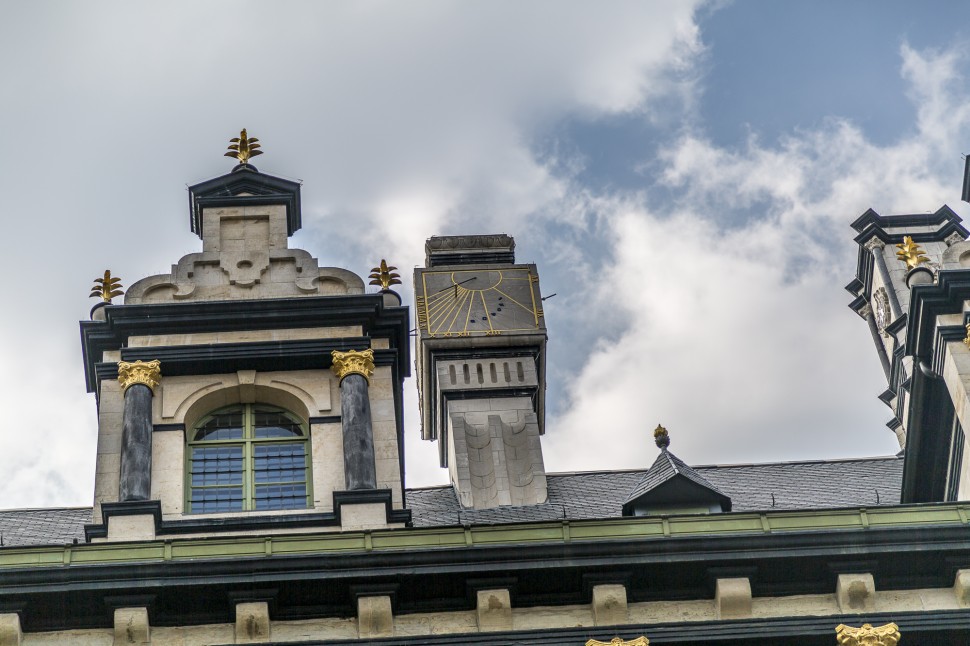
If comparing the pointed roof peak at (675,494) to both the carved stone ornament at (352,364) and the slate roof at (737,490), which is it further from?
the carved stone ornament at (352,364)

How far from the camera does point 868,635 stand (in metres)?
27.3

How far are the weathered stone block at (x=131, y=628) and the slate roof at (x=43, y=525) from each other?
17.8 feet

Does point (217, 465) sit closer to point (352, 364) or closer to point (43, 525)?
point (352, 364)

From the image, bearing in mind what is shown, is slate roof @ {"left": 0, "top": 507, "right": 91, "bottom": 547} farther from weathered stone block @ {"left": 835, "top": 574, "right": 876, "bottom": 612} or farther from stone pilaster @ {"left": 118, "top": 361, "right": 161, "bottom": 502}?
weathered stone block @ {"left": 835, "top": 574, "right": 876, "bottom": 612}

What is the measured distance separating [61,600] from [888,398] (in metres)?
24.6

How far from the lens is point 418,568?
28047mm

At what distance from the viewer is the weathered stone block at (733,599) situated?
91.7ft

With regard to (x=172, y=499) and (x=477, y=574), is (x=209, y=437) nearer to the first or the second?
(x=172, y=499)

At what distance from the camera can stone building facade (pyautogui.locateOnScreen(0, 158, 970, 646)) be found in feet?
91.0

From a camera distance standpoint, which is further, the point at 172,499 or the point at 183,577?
the point at 172,499

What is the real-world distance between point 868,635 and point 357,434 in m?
9.50

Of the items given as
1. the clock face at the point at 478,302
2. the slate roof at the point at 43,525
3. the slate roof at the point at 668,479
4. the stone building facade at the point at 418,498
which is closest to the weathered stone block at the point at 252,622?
the stone building facade at the point at 418,498

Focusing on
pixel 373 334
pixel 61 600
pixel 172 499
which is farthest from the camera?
pixel 373 334

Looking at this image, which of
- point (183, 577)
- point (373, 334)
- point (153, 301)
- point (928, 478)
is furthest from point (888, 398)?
point (183, 577)
